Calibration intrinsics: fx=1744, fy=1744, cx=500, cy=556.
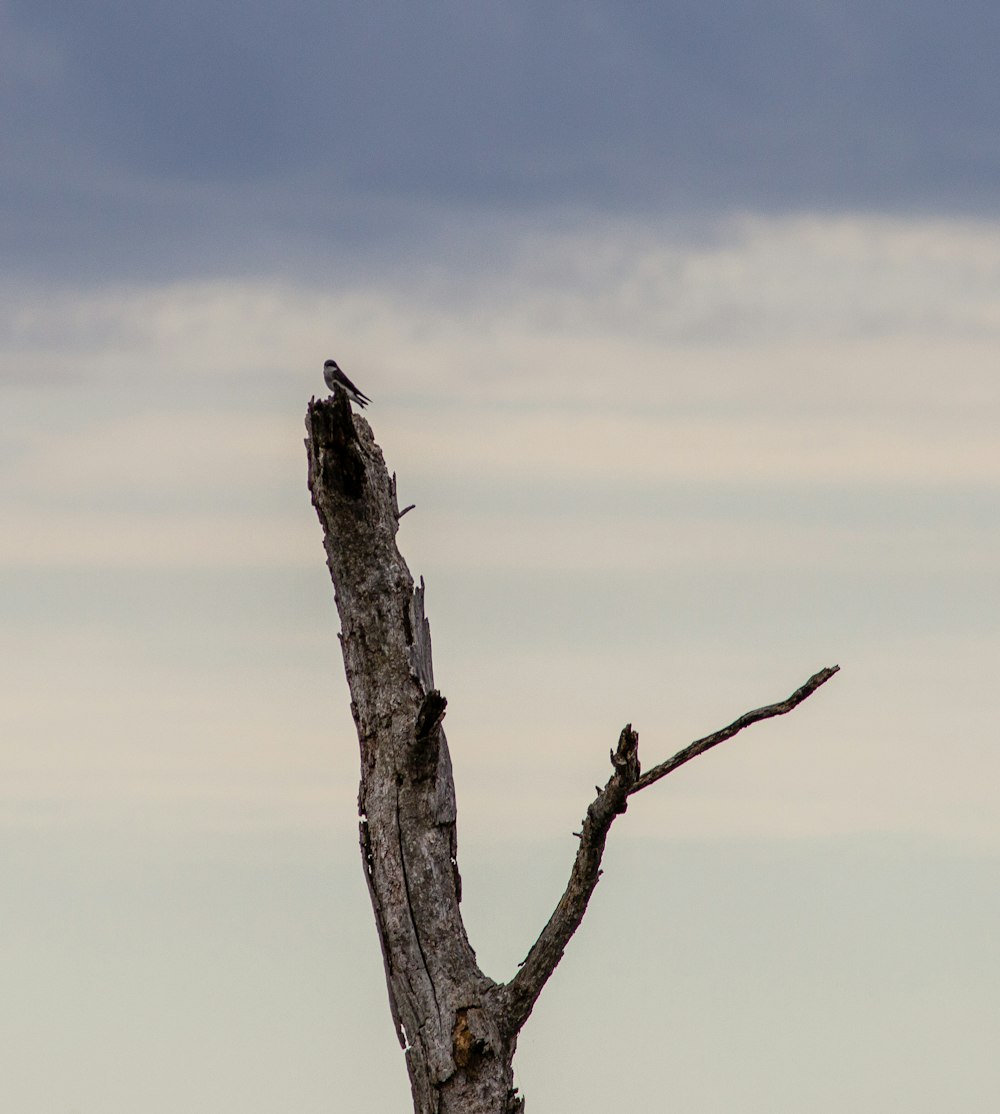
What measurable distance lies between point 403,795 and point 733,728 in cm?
274

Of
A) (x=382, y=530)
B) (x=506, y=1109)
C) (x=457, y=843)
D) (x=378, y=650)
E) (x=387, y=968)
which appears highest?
(x=382, y=530)

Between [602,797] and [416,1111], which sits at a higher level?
[602,797]

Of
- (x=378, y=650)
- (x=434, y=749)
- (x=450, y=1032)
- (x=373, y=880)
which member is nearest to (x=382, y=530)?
(x=378, y=650)

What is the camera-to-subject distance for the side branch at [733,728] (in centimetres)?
1264

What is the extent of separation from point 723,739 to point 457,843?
2520mm

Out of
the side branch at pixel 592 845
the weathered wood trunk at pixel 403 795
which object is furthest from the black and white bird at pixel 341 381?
the side branch at pixel 592 845

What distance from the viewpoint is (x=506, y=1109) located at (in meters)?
13.4

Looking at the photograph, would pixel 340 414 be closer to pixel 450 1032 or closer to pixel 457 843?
pixel 457 843

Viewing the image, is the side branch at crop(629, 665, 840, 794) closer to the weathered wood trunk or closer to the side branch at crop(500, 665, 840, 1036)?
the side branch at crop(500, 665, 840, 1036)

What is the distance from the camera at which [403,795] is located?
1378cm

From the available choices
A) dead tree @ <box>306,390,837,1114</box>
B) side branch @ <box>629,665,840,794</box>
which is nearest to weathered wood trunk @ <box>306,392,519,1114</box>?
dead tree @ <box>306,390,837,1114</box>

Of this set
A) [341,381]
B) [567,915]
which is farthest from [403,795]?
[341,381]

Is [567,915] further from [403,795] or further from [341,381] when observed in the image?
[341,381]

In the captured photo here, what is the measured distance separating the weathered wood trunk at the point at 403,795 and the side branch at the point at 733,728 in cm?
172
